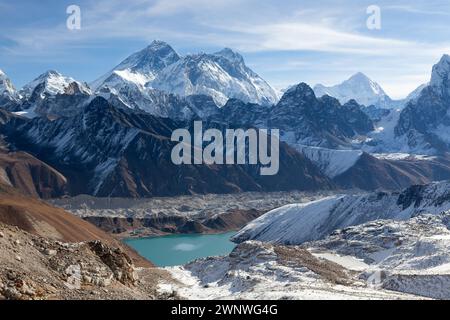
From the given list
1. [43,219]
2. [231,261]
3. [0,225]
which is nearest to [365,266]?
[231,261]

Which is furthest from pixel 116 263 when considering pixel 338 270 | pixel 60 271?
pixel 338 270

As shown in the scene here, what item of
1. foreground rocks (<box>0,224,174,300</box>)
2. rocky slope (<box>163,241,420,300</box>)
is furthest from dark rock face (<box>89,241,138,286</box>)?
rocky slope (<box>163,241,420,300</box>)

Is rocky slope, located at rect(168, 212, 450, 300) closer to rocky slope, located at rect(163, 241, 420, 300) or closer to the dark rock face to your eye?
rocky slope, located at rect(163, 241, 420, 300)

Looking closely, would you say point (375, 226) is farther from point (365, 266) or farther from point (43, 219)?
point (43, 219)

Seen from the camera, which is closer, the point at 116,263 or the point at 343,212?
the point at 116,263

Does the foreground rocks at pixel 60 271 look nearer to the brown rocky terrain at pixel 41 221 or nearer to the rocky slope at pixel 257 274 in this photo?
the rocky slope at pixel 257 274

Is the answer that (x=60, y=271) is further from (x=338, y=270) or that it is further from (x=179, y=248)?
(x=179, y=248)

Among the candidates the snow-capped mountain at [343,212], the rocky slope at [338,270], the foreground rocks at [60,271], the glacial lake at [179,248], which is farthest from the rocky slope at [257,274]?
the snow-capped mountain at [343,212]
